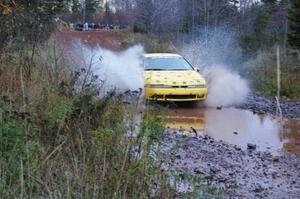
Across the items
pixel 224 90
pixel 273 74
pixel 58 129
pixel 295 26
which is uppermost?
pixel 295 26

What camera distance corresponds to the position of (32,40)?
9.11 m

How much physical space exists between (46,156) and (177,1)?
1798 inches

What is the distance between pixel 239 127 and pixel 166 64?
4.67 m

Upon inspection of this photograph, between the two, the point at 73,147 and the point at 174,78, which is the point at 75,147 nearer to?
the point at 73,147

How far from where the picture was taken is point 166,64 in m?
15.5

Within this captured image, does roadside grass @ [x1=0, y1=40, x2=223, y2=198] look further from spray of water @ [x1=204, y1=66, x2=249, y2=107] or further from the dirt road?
spray of water @ [x1=204, y1=66, x2=249, y2=107]

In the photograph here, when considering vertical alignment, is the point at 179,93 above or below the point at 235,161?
above

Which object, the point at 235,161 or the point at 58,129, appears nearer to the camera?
the point at 58,129

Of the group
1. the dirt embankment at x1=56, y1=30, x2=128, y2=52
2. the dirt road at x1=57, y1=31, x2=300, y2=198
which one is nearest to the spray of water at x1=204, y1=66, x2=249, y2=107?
the dirt road at x1=57, y1=31, x2=300, y2=198

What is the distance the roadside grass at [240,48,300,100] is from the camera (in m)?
18.5

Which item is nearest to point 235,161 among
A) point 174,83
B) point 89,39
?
point 174,83

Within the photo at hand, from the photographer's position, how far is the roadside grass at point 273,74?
1845 cm

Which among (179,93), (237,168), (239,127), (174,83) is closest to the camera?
(237,168)

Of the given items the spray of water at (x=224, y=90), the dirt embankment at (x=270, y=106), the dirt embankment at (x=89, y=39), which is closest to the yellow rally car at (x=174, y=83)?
the spray of water at (x=224, y=90)
